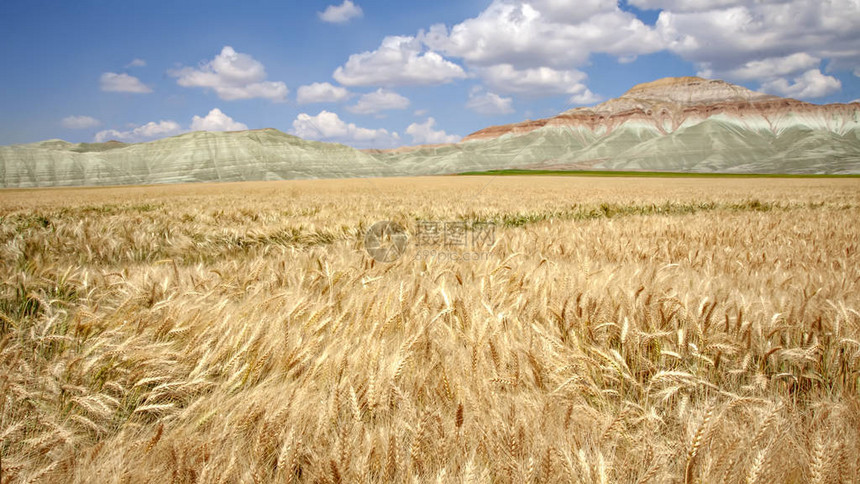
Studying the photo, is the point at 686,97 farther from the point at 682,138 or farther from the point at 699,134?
the point at 682,138

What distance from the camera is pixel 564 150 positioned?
157m

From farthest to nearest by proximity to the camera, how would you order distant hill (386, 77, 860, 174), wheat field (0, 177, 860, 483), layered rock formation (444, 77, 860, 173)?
distant hill (386, 77, 860, 174), layered rock formation (444, 77, 860, 173), wheat field (0, 177, 860, 483)

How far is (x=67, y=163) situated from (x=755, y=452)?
135 meters

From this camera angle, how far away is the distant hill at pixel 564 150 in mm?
104194

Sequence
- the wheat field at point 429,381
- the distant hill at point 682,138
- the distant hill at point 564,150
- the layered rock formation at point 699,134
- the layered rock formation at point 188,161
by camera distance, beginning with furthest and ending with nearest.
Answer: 1. the distant hill at point 682,138
2. the layered rock formation at point 699,134
3. the distant hill at point 564,150
4. the layered rock formation at point 188,161
5. the wheat field at point 429,381

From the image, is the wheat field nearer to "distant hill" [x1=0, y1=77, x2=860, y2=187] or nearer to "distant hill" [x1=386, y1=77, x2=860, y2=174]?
"distant hill" [x1=0, y1=77, x2=860, y2=187]

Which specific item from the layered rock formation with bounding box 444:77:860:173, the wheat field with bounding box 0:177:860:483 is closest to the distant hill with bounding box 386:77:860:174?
the layered rock formation with bounding box 444:77:860:173

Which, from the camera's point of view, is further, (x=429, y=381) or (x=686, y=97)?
(x=686, y=97)

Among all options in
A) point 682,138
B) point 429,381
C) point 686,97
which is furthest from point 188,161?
point 686,97

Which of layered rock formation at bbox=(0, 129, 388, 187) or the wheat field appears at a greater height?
layered rock formation at bbox=(0, 129, 388, 187)

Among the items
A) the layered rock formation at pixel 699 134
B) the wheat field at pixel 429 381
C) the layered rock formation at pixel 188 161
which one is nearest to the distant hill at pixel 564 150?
the layered rock formation at pixel 188 161

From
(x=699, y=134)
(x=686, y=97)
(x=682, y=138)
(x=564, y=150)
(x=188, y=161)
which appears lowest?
(x=188, y=161)

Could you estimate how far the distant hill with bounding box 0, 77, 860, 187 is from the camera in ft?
342

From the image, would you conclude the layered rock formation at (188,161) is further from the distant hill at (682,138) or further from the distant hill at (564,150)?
the distant hill at (682,138)
